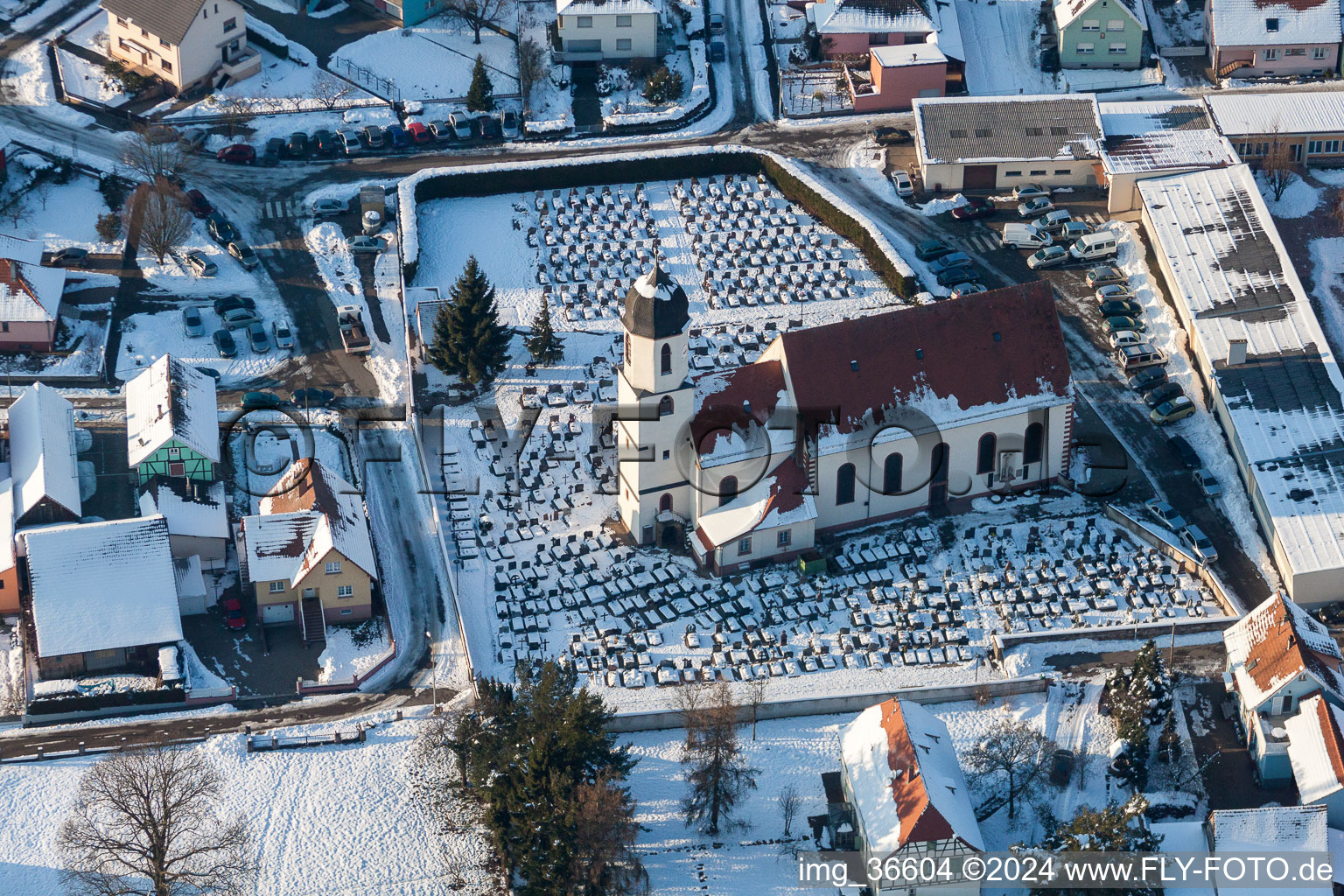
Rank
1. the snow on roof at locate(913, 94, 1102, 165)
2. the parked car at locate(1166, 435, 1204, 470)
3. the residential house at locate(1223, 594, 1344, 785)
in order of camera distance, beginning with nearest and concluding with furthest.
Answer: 1. the residential house at locate(1223, 594, 1344, 785)
2. the parked car at locate(1166, 435, 1204, 470)
3. the snow on roof at locate(913, 94, 1102, 165)

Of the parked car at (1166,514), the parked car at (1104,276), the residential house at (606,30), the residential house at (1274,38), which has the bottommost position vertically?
the parked car at (1166,514)

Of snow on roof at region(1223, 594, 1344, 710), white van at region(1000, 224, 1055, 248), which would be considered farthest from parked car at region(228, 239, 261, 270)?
snow on roof at region(1223, 594, 1344, 710)

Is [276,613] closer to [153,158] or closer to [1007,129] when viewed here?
[153,158]

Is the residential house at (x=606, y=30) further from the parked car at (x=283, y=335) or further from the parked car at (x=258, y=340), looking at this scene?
the parked car at (x=258, y=340)

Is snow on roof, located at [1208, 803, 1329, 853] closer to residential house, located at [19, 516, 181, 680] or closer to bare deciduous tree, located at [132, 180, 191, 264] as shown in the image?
residential house, located at [19, 516, 181, 680]

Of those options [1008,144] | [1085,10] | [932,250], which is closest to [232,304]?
[932,250]

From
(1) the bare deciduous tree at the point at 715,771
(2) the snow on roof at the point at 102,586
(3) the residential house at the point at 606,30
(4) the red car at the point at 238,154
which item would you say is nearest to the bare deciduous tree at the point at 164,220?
(4) the red car at the point at 238,154
